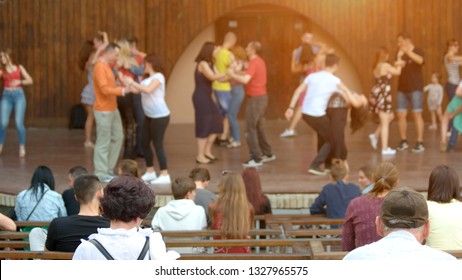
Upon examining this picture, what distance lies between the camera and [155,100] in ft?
34.7

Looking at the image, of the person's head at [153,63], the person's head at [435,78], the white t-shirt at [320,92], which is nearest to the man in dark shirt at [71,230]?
the person's head at [153,63]

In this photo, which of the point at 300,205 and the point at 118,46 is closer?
the point at 300,205

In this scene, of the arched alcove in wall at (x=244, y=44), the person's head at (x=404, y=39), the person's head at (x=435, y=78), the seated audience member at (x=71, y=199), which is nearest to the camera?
the seated audience member at (x=71, y=199)

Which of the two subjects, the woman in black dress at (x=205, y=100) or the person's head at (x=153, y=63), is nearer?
the person's head at (x=153, y=63)

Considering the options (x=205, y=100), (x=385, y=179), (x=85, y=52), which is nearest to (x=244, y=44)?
(x=85, y=52)

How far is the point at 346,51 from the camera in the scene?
55.3 ft

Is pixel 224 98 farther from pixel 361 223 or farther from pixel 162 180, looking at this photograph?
pixel 361 223

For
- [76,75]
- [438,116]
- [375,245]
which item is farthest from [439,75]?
[375,245]

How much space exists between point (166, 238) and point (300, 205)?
326 centimetres

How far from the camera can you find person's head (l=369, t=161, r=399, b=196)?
6.73 m

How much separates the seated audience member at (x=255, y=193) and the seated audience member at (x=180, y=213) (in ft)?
3.79

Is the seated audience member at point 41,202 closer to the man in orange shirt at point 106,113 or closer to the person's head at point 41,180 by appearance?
the person's head at point 41,180

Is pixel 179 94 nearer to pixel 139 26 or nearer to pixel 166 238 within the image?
pixel 139 26

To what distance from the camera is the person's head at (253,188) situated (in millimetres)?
8742
